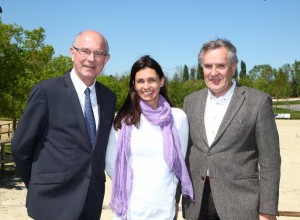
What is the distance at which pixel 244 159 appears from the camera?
335 centimetres

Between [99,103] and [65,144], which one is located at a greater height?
[99,103]

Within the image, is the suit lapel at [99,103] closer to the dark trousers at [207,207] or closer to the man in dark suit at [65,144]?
the man in dark suit at [65,144]

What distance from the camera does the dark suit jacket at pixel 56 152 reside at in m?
3.22

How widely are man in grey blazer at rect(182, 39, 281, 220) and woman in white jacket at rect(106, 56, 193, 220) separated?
20 centimetres

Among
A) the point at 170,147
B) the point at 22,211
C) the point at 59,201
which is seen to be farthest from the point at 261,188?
the point at 22,211

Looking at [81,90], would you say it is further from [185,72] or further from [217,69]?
[185,72]

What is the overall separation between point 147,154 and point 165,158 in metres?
0.17

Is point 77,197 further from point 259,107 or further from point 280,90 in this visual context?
point 280,90

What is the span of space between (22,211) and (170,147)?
7.15 meters

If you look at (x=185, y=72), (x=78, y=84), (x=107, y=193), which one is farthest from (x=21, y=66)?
(x=185, y=72)

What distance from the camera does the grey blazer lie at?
3244 millimetres

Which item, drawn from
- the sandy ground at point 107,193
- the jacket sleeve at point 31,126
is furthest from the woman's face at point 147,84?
the sandy ground at point 107,193

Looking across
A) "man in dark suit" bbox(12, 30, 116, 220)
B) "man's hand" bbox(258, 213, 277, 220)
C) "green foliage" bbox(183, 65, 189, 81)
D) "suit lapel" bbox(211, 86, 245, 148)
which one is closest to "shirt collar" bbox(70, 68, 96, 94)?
"man in dark suit" bbox(12, 30, 116, 220)

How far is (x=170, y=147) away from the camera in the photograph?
11.2 ft
